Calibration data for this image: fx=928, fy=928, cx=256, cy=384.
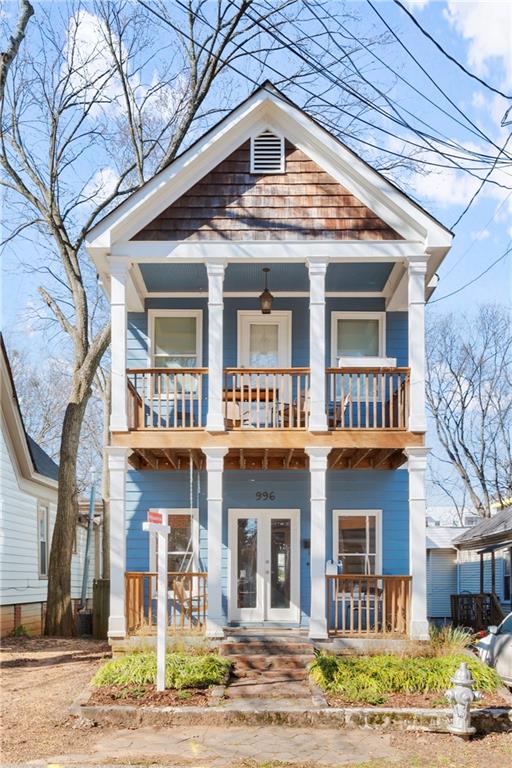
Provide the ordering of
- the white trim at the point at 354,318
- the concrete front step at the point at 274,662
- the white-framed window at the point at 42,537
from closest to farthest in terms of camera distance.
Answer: the concrete front step at the point at 274,662
the white trim at the point at 354,318
the white-framed window at the point at 42,537

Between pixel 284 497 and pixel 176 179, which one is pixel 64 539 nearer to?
pixel 284 497

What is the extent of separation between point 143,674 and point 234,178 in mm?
7922

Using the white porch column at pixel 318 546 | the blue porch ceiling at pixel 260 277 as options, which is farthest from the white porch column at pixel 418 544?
the blue porch ceiling at pixel 260 277

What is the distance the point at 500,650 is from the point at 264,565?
4.59m

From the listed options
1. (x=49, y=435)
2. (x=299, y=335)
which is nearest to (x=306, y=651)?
(x=299, y=335)

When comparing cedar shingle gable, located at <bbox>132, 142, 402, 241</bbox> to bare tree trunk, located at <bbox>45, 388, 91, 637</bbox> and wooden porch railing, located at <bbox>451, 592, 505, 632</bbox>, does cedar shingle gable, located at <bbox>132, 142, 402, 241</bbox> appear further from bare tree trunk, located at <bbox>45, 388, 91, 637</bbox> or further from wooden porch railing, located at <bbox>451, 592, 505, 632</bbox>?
wooden porch railing, located at <bbox>451, 592, 505, 632</bbox>

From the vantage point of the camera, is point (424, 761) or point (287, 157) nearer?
point (424, 761)

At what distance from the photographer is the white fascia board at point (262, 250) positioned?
1499cm

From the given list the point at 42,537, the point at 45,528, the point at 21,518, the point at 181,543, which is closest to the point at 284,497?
the point at 181,543

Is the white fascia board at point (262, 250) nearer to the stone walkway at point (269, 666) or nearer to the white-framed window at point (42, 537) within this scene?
the stone walkway at point (269, 666)

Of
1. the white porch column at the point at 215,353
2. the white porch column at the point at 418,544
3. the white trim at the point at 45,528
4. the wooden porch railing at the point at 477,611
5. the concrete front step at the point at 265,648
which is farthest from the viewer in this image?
the white trim at the point at 45,528

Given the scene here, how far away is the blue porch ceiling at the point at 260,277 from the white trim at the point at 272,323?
45 centimetres

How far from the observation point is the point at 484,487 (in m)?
41.0

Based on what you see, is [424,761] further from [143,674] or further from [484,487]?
[484,487]
